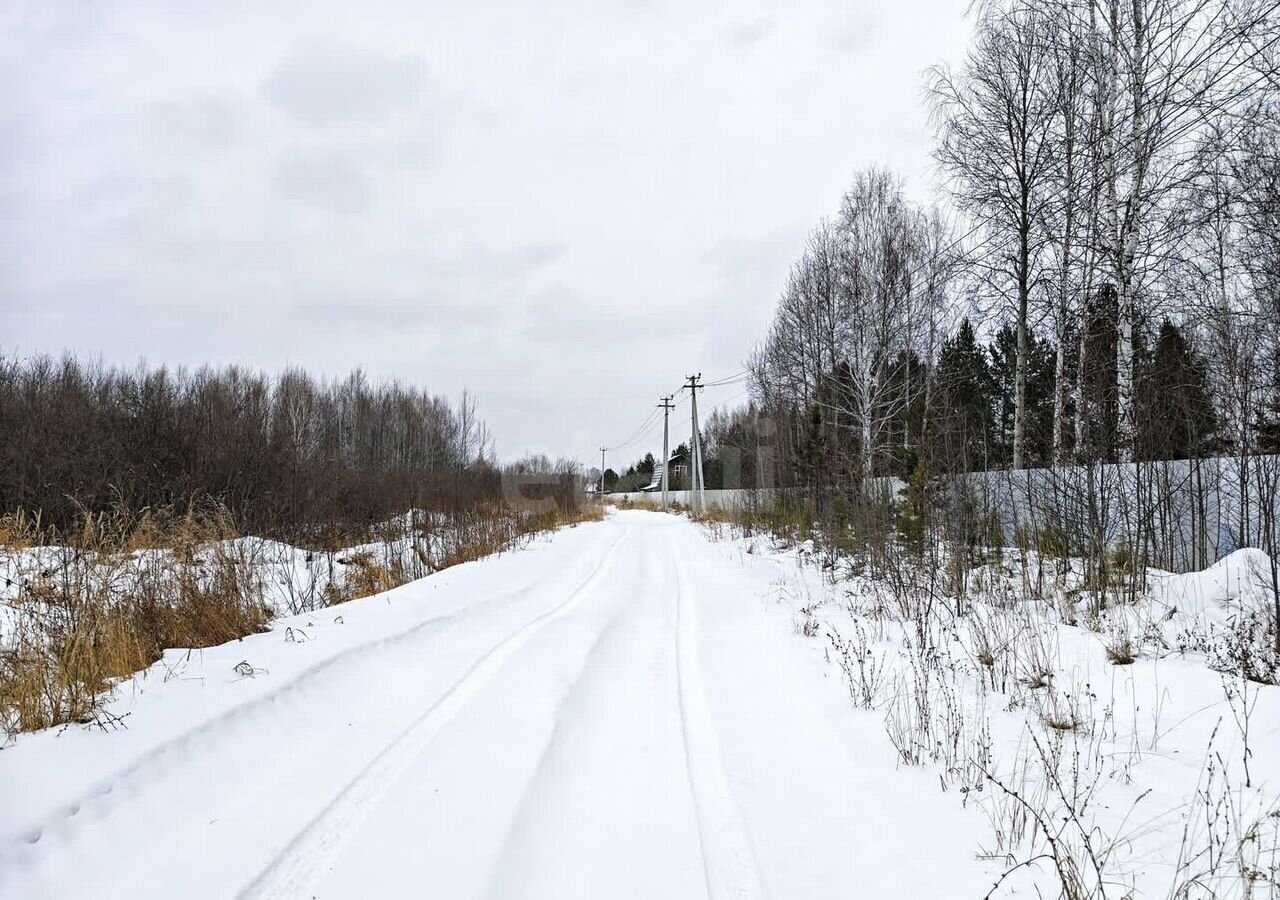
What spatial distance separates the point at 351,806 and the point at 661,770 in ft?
5.37

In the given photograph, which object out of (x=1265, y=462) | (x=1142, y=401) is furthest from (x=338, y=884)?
(x=1142, y=401)

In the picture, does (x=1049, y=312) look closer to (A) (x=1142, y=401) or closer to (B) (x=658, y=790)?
(A) (x=1142, y=401)

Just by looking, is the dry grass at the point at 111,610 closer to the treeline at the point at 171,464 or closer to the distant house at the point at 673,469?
the treeline at the point at 171,464

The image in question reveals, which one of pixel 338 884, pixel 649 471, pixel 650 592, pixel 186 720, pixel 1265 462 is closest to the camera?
pixel 338 884

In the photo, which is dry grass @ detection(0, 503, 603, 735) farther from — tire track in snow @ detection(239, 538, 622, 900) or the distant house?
the distant house

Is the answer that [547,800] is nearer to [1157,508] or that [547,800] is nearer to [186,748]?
[186,748]

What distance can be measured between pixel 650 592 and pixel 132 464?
40.1 ft

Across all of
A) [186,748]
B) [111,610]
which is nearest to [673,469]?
[111,610]

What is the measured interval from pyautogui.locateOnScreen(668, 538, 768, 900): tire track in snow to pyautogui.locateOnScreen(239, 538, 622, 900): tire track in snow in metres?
1.63

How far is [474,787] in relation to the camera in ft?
10.7

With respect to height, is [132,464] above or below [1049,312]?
below

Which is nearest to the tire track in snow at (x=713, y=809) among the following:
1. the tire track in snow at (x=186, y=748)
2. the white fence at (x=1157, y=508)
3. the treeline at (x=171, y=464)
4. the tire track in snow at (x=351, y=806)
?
the tire track in snow at (x=351, y=806)

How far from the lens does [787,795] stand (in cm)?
330

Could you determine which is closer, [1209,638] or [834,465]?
[1209,638]
